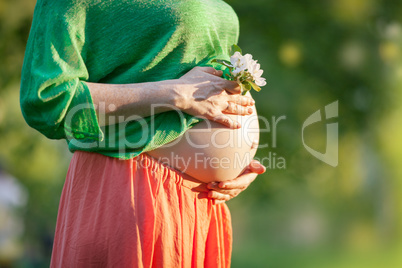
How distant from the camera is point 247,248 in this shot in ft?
25.4

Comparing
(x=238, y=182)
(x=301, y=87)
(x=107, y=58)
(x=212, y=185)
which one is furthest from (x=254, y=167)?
(x=301, y=87)

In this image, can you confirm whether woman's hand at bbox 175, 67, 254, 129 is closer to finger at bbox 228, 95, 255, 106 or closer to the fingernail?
finger at bbox 228, 95, 255, 106

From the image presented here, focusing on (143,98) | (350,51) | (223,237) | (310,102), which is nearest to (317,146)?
(310,102)

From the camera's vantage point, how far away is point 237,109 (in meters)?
1.62

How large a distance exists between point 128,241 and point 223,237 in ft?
1.13

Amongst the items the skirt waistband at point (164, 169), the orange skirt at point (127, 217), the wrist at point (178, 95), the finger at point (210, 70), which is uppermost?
the finger at point (210, 70)

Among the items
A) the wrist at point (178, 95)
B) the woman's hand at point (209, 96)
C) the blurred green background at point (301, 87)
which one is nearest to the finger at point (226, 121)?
the woman's hand at point (209, 96)

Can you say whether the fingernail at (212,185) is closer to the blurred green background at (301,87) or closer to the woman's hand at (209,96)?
the woman's hand at (209,96)

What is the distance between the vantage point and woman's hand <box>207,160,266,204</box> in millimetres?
1615

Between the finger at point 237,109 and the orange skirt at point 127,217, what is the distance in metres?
0.23

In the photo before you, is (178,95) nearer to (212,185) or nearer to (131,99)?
(131,99)

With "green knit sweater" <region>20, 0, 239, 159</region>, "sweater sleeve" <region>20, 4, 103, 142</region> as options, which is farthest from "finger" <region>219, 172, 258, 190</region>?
"sweater sleeve" <region>20, 4, 103, 142</region>

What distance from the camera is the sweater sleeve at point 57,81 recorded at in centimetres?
136

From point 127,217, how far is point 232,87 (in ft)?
1.57
